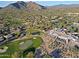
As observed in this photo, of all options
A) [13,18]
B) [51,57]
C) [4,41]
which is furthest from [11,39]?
[51,57]

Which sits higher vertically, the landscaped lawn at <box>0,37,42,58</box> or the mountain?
the mountain

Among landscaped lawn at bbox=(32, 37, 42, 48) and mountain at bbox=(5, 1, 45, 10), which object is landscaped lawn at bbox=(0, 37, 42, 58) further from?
mountain at bbox=(5, 1, 45, 10)

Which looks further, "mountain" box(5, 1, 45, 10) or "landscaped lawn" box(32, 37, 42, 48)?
"mountain" box(5, 1, 45, 10)

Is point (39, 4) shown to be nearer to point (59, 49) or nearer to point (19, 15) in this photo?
point (19, 15)

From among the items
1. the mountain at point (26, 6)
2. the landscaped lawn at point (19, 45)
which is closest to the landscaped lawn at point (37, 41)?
the landscaped lawn at point (19, 45)

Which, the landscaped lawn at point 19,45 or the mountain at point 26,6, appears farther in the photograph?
the mountain at point 26,6

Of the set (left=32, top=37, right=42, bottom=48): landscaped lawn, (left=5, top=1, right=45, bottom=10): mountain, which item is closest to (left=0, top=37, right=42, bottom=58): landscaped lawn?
(left=32, top=37, right=42, bottom=48): landscaped lawn

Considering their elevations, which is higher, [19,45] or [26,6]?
[26,6]

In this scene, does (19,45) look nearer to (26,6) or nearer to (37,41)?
(37,41)

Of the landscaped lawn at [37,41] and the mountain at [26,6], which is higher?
the mountain at [26,6]

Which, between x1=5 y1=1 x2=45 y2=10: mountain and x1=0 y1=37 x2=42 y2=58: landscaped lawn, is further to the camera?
→ x1=5 y1=1 x2=45 y2=10: mountain

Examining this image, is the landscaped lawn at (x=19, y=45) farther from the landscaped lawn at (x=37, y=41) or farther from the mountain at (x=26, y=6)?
the mountain at (x=26, y=6)

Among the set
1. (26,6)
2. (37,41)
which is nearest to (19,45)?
(37,41)
